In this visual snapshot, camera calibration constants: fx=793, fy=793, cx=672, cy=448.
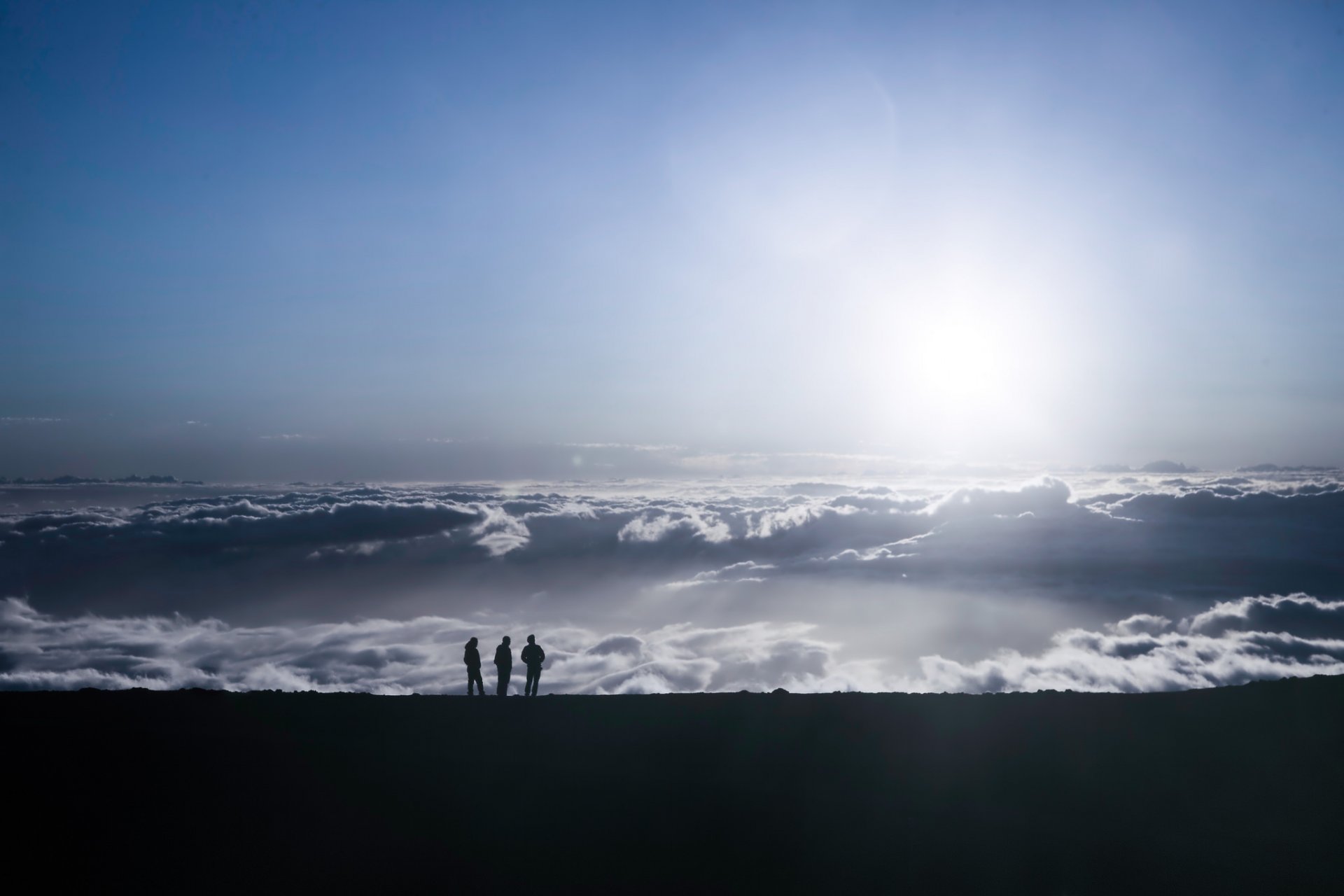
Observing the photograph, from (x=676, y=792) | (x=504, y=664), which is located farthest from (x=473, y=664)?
(x=676, y=792)

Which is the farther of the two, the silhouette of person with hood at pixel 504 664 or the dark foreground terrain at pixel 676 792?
the silhouette of person with hood at pixel 504 664

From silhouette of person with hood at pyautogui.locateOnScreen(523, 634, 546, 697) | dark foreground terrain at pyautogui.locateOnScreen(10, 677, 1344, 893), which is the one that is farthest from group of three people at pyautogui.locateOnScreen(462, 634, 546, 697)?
dark foreground terrain at pyautogui.locateOnScreen(10, 677, 1344, 893)

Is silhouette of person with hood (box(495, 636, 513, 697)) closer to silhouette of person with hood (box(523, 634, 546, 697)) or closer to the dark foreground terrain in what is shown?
silhouette of person with hood (box(523, 634, 546, 697))

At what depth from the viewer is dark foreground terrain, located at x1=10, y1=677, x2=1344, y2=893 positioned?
8977 millimetres

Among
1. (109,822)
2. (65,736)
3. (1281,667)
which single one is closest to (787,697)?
(109,822)

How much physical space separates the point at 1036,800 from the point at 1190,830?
188 centimetres

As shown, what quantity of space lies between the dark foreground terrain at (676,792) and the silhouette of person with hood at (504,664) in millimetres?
2398

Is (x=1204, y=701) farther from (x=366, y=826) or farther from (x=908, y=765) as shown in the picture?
(x=366, y=826)

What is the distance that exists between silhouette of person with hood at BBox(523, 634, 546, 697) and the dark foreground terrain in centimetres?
246

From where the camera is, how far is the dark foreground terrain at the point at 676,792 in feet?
29.5

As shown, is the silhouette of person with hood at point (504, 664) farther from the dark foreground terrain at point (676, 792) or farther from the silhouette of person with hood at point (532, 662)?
the dark foreground terrain at point (676, 792)

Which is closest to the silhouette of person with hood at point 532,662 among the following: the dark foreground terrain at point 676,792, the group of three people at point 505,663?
the group of three people at point 505,663

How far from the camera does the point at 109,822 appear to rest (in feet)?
31.2

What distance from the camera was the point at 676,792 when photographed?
1119cm
